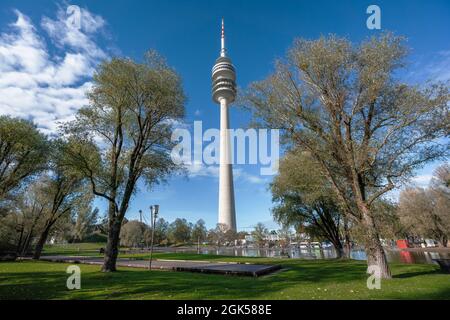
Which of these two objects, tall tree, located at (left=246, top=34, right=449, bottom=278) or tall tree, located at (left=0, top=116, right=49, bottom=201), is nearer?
tall tree, located at (left=246, top=34, right=449, bottom=278)

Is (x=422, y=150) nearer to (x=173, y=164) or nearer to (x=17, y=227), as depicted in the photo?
(x=173, y=164)

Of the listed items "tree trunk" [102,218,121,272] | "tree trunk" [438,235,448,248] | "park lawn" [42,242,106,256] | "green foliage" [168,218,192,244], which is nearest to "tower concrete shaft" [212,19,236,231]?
"green foliage" [168,218,192,244]

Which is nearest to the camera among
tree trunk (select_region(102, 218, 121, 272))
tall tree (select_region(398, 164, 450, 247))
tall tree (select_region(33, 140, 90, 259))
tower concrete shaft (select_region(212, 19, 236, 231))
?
tree trunk (select_region(102, 218, 121, 272))

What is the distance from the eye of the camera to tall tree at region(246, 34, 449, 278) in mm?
14516

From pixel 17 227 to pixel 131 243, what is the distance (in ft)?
183

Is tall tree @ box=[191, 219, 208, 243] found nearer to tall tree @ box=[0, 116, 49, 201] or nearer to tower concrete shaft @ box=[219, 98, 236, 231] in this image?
tower concrete shaft @ box=[219, 98, 236, 231]

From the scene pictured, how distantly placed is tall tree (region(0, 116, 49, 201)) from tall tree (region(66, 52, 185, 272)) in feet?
37.9

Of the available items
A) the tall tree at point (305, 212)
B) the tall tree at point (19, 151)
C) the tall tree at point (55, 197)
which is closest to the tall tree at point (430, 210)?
the tall tree at point (305, 212)

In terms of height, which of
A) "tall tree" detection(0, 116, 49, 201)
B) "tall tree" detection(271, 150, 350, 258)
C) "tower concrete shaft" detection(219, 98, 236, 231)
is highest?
"tower concrete shaft" detection(219, 98, 236, 231)

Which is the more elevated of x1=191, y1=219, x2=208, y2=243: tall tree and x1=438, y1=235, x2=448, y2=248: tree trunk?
x1=191, y1=219, x2=208, y2=243: tall tree
